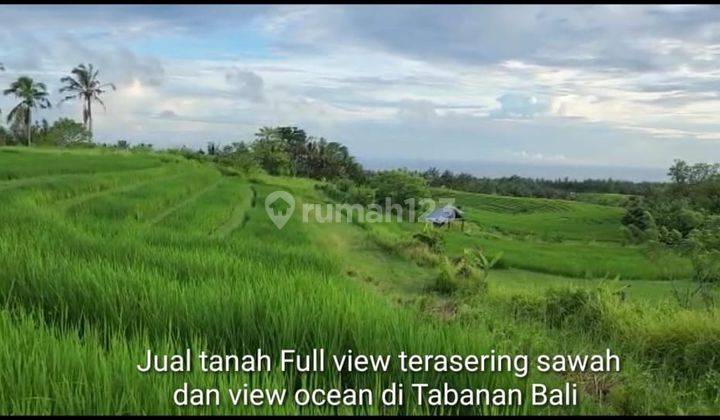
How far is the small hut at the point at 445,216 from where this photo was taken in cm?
1823

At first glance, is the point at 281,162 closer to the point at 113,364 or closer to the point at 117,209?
the point at 117,209

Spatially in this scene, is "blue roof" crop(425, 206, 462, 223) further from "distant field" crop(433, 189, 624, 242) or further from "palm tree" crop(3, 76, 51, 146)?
"palm tree" crop(3, 76, 51, 146)

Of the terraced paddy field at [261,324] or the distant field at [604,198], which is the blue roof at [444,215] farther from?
the terraced paddy field at [261,324]

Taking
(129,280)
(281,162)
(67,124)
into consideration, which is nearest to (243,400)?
(129,280)

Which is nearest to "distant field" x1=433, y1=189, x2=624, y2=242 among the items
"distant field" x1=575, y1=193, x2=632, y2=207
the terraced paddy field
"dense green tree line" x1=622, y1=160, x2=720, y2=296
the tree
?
"distant field" x1=575, y1=193, x2=632, y2=207

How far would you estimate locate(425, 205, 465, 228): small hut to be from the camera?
18.2 metres

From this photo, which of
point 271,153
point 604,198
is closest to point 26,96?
point 271,153

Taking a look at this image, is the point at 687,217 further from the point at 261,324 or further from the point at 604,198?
the point at 604,198

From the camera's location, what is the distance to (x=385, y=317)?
3.35 m

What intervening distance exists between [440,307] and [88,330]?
3151mm

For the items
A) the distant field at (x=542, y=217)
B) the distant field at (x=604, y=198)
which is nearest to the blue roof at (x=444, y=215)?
the distant field at (x=542, y=217)

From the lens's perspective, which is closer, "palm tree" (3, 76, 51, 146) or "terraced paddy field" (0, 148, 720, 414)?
"terraced paddy field" (0, 148, 720, 414)

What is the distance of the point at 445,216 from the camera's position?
1856 cm

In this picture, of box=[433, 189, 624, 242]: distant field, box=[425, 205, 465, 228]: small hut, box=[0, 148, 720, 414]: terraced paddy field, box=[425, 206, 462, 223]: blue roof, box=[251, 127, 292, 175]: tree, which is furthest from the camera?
box=[251, 127, 292, 175]: tree
